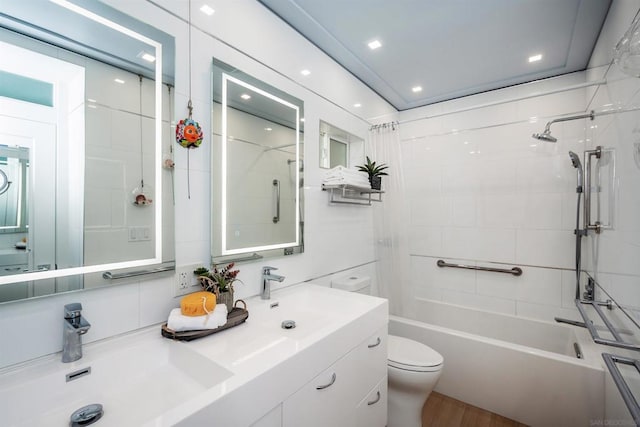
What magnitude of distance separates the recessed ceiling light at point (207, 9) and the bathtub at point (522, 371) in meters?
2.41

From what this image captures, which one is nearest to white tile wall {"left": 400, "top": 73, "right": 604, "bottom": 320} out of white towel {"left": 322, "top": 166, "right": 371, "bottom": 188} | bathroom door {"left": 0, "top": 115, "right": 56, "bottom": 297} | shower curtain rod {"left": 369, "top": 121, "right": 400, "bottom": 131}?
shower curtain rod {"left": 369, "top": 121, "right": 400, "bottom": 131}

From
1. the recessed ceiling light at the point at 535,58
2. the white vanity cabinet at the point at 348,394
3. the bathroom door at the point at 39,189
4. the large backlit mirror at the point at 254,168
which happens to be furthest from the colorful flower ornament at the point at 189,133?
the recessed ceiling light at the point at 535,58

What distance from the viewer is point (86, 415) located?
75cm

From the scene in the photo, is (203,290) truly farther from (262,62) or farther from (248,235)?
(262,62)

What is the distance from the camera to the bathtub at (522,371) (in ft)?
5.48

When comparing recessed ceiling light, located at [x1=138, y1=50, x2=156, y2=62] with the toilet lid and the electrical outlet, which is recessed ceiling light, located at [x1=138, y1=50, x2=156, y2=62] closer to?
the electrical outlet

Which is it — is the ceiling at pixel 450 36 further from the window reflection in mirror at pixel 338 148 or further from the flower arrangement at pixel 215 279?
the flower arrangement at pixel 215 279

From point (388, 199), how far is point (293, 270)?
3.70ft

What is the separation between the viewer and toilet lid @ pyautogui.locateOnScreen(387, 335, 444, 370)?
1.67 meters

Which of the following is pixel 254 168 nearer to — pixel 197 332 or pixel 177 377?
pixel 197 332

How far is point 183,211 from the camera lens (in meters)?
1.21

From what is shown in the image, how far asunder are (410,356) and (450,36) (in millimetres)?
2131

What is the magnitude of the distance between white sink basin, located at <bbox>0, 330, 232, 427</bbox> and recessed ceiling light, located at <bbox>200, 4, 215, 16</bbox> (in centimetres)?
141

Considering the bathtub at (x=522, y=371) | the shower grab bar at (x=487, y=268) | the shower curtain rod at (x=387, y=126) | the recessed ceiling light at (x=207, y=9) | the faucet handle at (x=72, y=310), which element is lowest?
the bathtub at (x=522, y=371)
